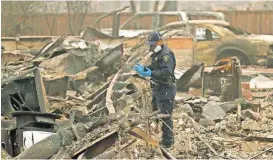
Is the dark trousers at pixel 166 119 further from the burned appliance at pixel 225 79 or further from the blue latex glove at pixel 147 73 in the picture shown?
the burned appliance at pixel 225 79

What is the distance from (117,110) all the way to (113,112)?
19.4 inches

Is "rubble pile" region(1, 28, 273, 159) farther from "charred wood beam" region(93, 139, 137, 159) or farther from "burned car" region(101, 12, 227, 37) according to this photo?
"burned car" region(101, 12, 227, 37)

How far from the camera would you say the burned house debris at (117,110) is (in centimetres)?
588

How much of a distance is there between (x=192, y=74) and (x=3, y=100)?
4461 mm

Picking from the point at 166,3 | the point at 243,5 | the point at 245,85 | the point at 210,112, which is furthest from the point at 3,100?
the point at 243,5

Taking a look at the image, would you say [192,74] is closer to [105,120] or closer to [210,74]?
[210,74]

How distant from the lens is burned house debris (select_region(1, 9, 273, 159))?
588 cm

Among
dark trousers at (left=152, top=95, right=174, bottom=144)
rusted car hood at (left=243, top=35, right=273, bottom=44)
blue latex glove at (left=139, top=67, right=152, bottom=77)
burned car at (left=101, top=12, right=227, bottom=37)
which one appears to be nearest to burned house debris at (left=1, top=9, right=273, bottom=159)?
dark trousers at (left=152, top=95, right=174, bottom=144)

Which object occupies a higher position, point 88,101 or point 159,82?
point 159,82

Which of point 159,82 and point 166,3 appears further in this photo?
point 166,3

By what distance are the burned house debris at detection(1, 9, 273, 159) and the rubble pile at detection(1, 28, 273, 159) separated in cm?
1

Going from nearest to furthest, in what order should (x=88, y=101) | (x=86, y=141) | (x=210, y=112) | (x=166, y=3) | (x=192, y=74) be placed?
(x=86, y=141)
(x=210, y=112)
(x=88, y=101)
(x=192, y=74)
(x=166, y=3)

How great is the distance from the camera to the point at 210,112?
28.8 feet

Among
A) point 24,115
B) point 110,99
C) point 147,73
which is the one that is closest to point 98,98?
point 110,99
